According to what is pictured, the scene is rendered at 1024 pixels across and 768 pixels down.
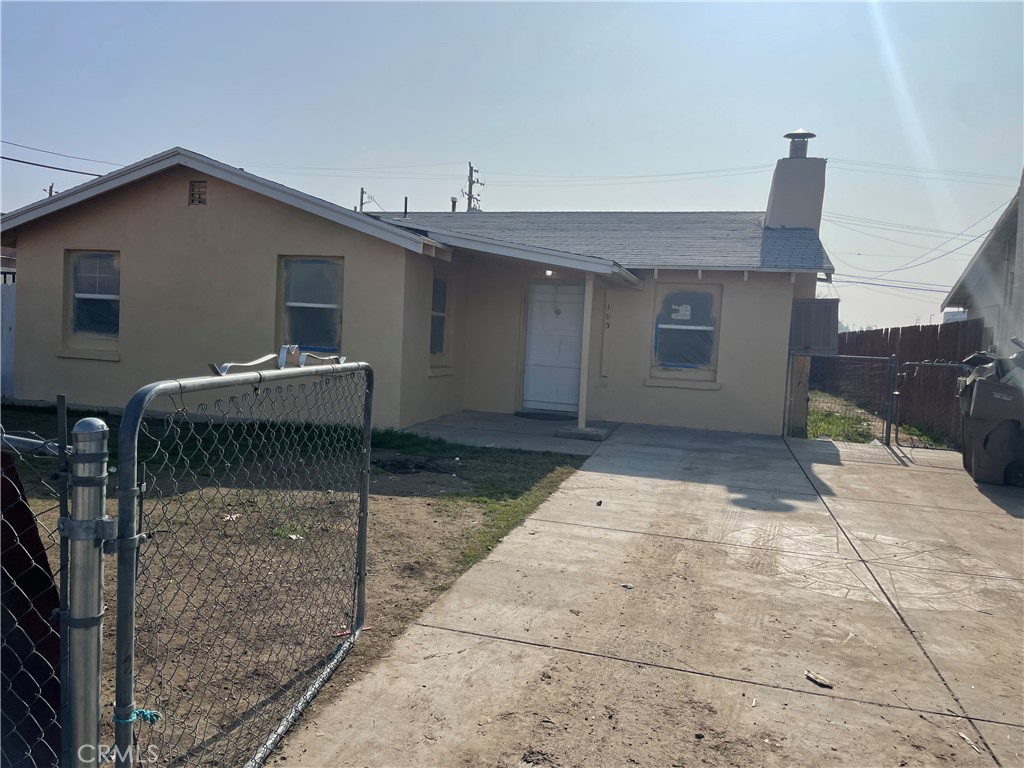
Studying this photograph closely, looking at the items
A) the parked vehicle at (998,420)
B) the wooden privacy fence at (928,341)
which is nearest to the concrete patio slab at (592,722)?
the parked vehicle at (998,420)

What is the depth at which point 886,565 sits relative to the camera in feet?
18.8

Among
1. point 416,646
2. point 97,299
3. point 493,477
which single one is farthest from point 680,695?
point 97,299

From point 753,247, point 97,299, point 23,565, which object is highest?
point 753,247

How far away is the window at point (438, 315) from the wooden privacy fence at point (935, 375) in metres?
7.77

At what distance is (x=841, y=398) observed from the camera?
21.3 metres

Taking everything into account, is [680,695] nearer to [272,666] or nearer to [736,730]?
[736,730]

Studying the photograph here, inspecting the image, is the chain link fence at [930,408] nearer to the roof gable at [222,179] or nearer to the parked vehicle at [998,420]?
the parked vehicle at [998,420]

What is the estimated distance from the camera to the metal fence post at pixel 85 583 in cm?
192

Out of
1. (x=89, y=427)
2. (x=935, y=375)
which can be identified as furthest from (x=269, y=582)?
(x=935, y=375)

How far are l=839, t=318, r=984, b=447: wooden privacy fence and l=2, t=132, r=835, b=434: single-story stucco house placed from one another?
2941mm

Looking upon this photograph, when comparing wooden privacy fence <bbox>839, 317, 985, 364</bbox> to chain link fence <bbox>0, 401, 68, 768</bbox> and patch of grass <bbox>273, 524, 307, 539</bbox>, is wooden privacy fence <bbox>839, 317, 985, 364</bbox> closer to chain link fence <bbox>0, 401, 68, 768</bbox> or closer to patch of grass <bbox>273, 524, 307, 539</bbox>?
patch of grass <bbox>273, 524, 307, 539</bbox>

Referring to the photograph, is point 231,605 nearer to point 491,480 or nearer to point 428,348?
point 491,480

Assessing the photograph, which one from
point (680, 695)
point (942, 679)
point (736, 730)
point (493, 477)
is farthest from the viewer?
point (493, 477)

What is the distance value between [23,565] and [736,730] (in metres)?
2.87
